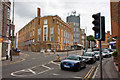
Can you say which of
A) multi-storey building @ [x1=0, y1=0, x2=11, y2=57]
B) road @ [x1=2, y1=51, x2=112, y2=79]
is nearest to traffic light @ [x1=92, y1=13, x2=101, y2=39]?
road @ [x1=2, y1=51, x2=112, y2=79]

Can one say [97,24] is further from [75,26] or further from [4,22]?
[75,26]

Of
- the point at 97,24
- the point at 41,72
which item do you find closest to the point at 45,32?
the point at 41,72

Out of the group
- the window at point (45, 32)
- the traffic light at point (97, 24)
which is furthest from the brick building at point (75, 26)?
the traffic light at point (97, 24)

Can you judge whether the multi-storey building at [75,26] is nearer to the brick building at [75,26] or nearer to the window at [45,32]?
the brick building at [75,26]

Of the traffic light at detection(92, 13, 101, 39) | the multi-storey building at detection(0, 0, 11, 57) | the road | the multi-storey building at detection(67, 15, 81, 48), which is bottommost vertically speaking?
the road

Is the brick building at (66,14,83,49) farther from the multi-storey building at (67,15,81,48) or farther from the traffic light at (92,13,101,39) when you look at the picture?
the traffic light at (92,13,101,39)

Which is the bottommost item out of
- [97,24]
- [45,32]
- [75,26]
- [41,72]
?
[41,72]

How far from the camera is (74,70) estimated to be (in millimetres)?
11516

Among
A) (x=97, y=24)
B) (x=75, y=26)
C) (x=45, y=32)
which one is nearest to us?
(x=97, y=24)

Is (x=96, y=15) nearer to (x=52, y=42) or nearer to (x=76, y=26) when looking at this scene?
(x=52, y=42)

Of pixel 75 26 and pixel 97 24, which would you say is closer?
pixel 97 24

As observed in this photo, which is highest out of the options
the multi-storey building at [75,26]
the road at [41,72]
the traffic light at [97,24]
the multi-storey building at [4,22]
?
the multi-storey building at [75,26]

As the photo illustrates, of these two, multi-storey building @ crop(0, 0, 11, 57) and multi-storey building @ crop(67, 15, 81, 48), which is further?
multi-storey building @ crop(67, 15, 81, 48)

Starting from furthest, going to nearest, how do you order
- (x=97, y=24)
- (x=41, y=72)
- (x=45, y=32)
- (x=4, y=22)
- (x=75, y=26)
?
(x=75, y=26) → (x=45, y=32) → (x=4, y=22) → (x=41, y=72) → (x=97, y=24)
